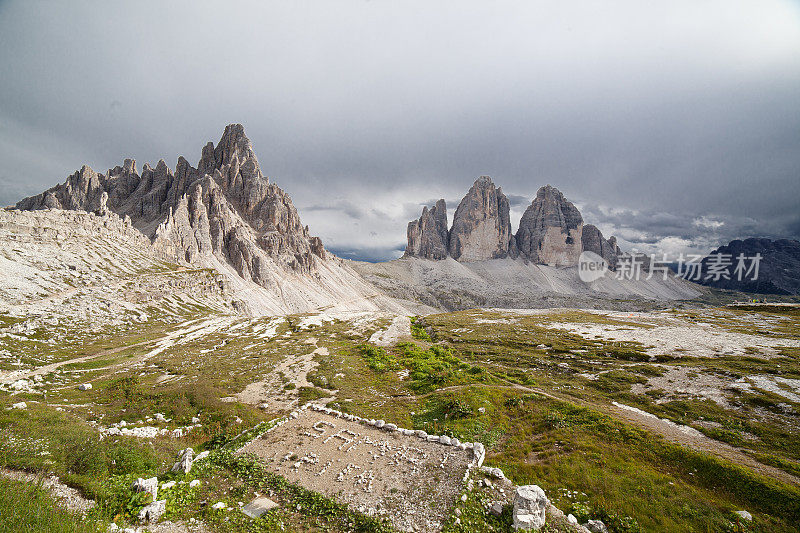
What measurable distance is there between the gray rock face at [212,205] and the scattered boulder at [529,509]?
5553 inches

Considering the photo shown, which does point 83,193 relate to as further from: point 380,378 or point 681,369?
point 681,369

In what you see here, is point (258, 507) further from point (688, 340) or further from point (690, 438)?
point (688, 340)

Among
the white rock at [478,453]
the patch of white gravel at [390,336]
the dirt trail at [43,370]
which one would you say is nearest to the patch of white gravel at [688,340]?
the patch of white gravel at [390,336]

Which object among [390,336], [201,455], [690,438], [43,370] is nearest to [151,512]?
[201,455]

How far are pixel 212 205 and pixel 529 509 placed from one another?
172757 mm

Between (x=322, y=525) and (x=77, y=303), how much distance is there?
7609 cm

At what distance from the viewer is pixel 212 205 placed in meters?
149

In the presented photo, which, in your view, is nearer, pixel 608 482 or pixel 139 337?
pixel 608 482

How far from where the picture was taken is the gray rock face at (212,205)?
136375 mm

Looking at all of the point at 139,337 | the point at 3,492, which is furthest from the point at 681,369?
the point at 139,337

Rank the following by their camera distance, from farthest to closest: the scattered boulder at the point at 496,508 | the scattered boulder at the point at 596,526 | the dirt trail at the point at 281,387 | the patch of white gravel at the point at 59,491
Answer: the dirt trail at the point at 281,387, the scattered boulder at the point at 496,508, the scattered boulder at the point at 596,526, the patch of white gravel at the point at 59,491

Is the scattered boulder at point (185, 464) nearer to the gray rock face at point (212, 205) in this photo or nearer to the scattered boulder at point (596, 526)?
the scattered boulder at point (596, 526)

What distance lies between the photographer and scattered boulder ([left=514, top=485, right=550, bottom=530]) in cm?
1142

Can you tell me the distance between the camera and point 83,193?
163750mm
